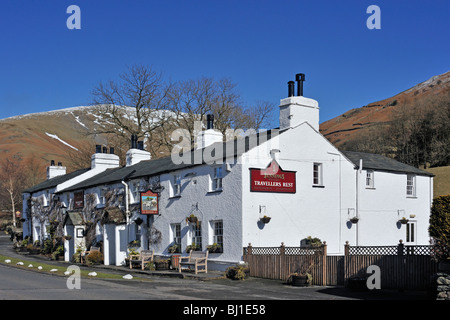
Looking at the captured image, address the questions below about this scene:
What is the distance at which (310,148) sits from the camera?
24.7m

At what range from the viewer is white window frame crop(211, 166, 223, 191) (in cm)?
2361

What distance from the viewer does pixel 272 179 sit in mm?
22922

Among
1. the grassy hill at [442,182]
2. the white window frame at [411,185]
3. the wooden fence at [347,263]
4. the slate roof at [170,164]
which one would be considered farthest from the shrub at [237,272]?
the grassy hill at [442,182]

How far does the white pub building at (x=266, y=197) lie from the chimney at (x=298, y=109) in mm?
50

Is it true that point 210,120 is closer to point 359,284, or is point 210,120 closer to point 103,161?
point 103,161

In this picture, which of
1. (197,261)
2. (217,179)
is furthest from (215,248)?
(217,179)

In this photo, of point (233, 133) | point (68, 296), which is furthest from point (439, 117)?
point (68, 296)

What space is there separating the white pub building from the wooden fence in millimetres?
1440

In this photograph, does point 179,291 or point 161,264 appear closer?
point 179,291

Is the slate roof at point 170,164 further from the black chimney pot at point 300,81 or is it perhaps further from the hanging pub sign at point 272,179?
the black chimney pot at point 300,81

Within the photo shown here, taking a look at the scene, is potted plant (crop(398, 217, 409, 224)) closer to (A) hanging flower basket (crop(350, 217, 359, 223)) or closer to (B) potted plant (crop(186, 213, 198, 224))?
(A) hanging flower basket (crop(350, 217, 359, 223))

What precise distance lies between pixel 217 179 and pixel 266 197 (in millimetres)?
2670
